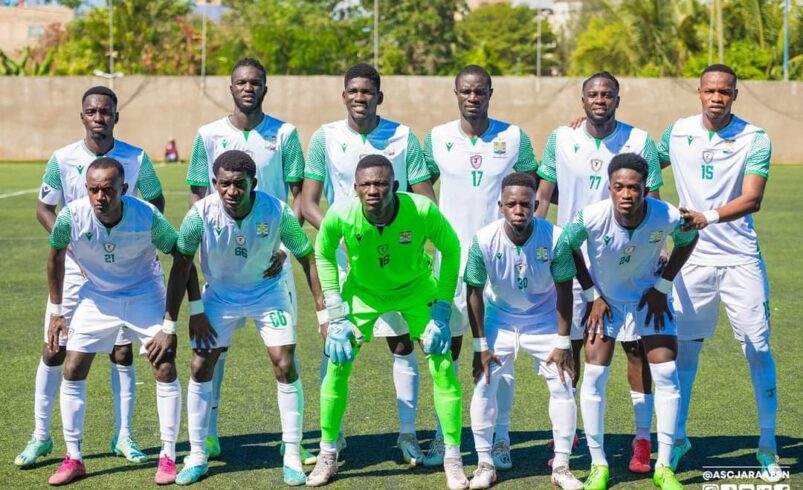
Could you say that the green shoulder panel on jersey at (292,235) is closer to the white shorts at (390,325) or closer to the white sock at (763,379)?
the white shorts at (390,325)

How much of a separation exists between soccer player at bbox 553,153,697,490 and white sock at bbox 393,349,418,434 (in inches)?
44.9

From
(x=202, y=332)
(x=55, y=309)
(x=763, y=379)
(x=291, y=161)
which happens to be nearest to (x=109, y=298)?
(x=55, y=309)

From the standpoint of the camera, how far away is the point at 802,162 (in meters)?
39.8

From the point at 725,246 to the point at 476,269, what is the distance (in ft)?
5.42

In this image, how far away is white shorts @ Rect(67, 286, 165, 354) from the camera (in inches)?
264

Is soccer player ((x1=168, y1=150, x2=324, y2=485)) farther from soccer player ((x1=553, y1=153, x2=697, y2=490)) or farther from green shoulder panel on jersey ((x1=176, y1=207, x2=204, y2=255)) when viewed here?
soccer player ((x1=553, y1=153, x2=697, y2=490))

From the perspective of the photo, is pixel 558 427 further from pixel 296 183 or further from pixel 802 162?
pixel 802 162

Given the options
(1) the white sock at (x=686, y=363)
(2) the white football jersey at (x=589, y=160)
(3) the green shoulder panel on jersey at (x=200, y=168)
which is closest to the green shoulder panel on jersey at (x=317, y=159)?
(3) the green shoulder panel on jersey at (x=200, y=168)

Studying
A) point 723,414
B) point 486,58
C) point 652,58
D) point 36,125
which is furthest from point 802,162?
point 723,414

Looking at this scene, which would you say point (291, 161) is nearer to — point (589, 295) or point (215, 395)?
point (215, 395)

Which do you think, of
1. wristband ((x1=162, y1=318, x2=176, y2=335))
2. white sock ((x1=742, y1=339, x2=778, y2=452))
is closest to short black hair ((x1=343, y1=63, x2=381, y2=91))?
wristband ((x1=162, y1=318, x2=176, y2=335))

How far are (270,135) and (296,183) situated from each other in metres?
0.37

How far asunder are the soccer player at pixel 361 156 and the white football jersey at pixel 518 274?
71 cm

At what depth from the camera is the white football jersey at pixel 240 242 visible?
661cm
